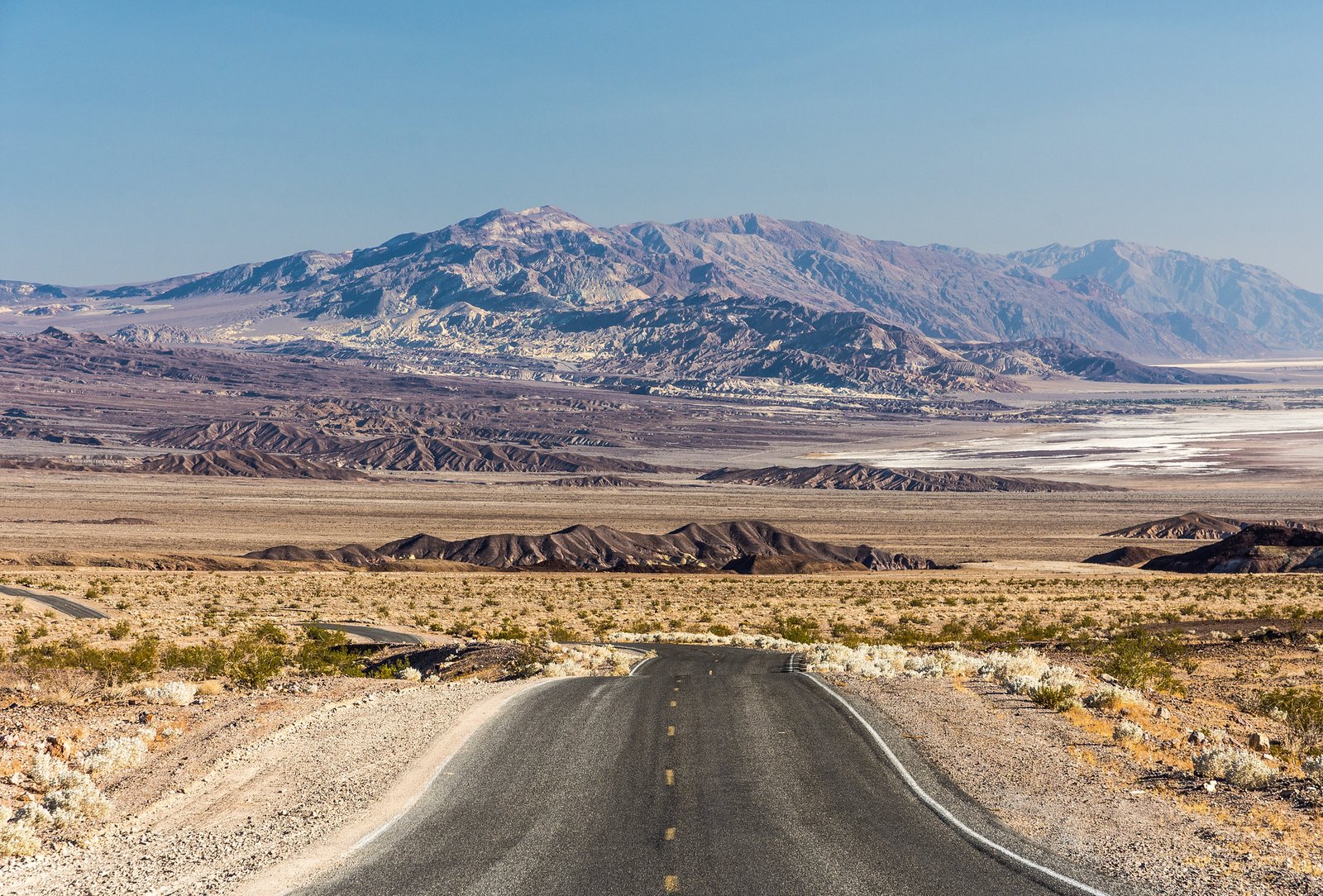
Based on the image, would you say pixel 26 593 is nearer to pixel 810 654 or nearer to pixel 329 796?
pixel 810 654

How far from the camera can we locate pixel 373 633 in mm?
37656

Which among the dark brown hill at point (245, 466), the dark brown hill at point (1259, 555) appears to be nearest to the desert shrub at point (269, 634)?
the dark brown hill at point (1259, 555)

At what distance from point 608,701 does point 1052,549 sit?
80.9 meters

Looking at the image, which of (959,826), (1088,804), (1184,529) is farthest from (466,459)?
(959,826)

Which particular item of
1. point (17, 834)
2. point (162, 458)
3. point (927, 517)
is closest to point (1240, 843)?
point (17, 834)

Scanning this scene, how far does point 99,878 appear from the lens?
38.1ft

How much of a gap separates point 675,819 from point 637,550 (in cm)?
7318

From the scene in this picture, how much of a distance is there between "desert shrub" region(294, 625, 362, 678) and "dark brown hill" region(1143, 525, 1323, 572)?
5560 cm

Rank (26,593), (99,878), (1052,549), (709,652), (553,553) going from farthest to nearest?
(1052,549) < (553,553) < (26,593) < (709,652) < (99,878)

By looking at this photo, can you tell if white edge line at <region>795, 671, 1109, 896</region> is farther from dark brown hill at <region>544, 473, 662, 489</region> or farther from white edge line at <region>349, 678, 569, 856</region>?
dark brown hill at <region>544, 473, 662, 489</region>

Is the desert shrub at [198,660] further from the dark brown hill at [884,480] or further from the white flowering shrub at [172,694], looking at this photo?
the dark brown hill at [884,480]

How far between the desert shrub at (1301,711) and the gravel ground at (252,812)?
14049 millimetres

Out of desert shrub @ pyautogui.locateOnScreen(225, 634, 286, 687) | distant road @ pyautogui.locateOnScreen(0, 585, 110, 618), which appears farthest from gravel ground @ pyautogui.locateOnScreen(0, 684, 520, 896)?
distant road @ pyautogui.locateOnScreen(0, 585, 110, 618)

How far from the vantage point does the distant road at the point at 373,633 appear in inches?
1401
